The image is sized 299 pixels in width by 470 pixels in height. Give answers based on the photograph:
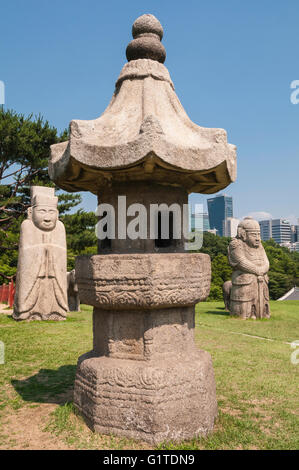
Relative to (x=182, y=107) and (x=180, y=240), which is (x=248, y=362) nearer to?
(x=180, y=240)

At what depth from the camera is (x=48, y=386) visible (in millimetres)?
4172

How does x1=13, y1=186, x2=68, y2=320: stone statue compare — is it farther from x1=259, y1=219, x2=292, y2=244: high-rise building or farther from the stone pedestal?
x1=259, y1=219, x2=292, y2=244: high-rise building

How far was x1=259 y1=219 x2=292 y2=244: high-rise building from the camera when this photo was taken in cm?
13936

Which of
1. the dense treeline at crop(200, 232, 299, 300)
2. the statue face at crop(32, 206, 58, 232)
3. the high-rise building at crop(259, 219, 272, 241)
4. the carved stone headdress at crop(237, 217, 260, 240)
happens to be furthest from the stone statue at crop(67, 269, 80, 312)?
the high-rise building at crop(259, 219, 272, 241)

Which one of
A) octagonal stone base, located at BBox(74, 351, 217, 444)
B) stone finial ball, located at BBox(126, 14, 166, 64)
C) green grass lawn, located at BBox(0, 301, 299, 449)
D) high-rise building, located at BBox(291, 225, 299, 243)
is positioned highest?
high-rise building, located at BBox(291, 225, 299, 243)

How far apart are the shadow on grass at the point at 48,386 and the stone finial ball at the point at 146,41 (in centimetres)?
354

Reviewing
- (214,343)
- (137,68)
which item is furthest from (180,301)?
(214,343)

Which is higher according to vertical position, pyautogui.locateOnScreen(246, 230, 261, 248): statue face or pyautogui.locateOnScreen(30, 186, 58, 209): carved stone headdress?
pyautogui.locateOnScreen(30, 186, 58, 209): carved stone headdress

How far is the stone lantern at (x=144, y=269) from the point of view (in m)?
2.85

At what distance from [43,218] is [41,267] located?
1.17 metres

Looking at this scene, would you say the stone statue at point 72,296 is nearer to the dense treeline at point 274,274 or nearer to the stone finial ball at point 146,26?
the stone finial ball at point 146,26

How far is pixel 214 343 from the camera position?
21.9ft

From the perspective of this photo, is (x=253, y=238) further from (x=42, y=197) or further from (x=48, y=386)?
(x=48, y=386)

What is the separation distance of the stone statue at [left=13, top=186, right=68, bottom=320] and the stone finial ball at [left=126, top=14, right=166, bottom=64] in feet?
19.1
